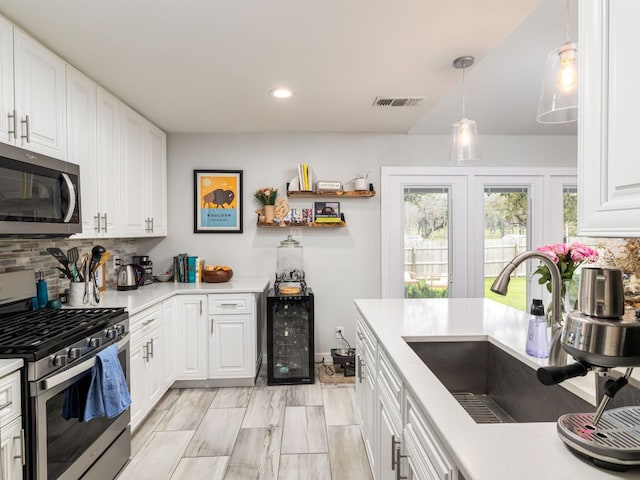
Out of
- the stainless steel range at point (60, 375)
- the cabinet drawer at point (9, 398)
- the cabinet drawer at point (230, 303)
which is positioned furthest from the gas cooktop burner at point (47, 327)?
the cabinet drawer at point (230, 303)

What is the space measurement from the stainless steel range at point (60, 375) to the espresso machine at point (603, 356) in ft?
5.85

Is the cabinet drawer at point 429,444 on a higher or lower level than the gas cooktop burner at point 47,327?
lower

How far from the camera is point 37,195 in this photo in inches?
75.4

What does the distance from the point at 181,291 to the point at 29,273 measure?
1.19 metres

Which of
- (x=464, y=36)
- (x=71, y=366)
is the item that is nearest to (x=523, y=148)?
(x=464, y=36)

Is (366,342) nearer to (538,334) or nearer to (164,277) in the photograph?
(538,334)

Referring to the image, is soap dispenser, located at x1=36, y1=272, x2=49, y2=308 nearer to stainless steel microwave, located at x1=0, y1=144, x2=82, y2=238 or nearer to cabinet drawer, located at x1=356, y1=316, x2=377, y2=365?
stainless steel microwave, located at x1=0, y1=144, x2=82, y2=238

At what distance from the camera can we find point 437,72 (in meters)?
2.44

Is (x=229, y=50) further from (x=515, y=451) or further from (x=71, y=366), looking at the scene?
(x=515, y=451)

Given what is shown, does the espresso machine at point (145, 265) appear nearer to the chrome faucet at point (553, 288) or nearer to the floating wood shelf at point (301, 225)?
the floating wood shelf at point (301, 225)

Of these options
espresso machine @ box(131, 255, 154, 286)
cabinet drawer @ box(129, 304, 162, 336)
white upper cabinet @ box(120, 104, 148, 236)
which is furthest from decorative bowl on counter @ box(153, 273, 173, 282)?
cabinet drawer @ box(129, 304, 162, 336)

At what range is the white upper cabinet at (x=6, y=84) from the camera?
5.94 feet

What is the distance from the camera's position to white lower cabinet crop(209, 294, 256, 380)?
338 centimetres

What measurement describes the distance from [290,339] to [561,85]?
2768mm
